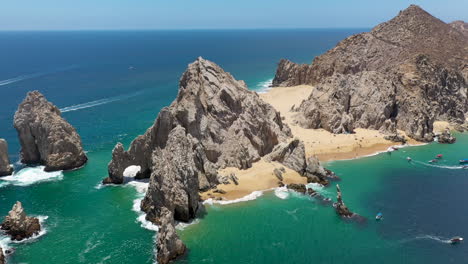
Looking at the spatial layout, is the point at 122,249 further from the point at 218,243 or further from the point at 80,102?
the point at 80,102

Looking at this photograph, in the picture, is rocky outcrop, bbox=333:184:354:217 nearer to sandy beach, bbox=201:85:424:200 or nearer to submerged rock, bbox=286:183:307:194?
submerged rock, bbox=286:183:307:194

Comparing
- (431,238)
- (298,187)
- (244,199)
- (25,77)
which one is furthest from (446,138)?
(25,77)

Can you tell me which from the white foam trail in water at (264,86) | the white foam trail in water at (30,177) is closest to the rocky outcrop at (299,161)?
the white foam trail in water at (30,177)

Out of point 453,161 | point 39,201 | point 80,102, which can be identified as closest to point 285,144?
point 453,161

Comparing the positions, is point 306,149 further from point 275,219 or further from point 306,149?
point 275,219

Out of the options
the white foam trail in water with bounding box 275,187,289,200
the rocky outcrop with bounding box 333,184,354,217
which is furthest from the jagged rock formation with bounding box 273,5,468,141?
the rocky outcrop with bounding box 333,184,354,217

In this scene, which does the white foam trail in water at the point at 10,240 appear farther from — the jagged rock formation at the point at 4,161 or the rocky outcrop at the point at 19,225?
the jagged rock formation at the point at 4,161
